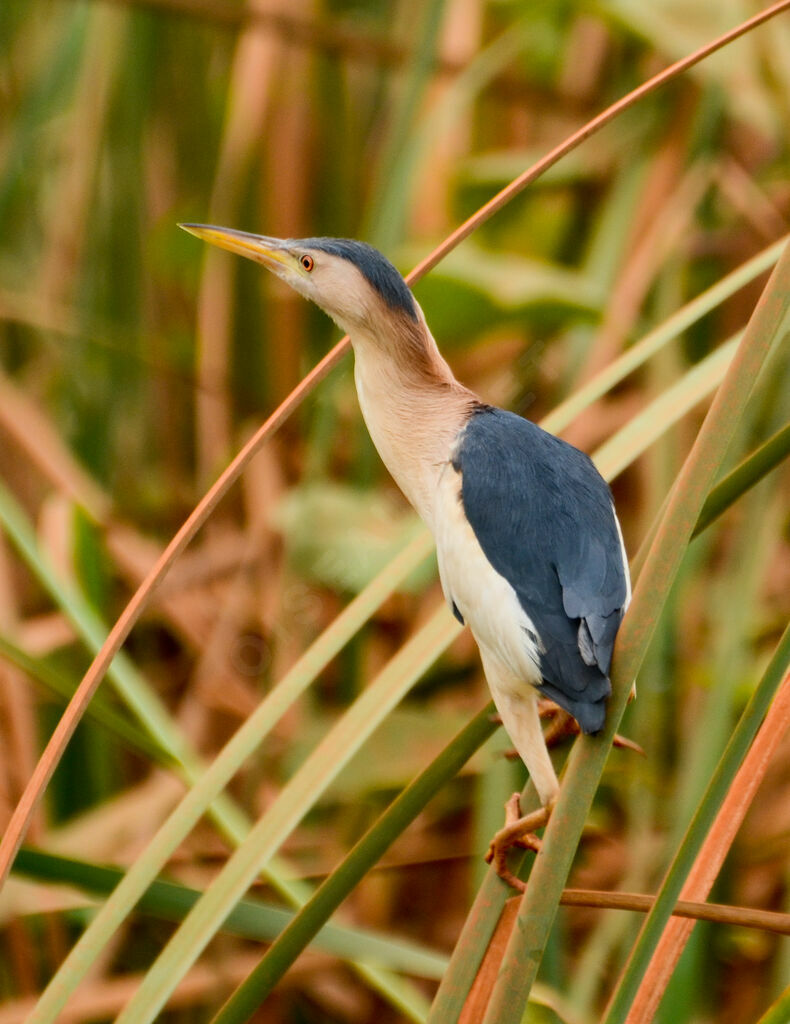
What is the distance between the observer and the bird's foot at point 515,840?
2.01 feet

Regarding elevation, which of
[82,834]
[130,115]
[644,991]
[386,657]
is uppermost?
[130,115]

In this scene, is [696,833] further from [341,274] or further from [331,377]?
[331,377]

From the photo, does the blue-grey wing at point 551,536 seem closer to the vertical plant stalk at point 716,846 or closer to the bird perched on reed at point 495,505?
the bird perched on reed at point 495,505

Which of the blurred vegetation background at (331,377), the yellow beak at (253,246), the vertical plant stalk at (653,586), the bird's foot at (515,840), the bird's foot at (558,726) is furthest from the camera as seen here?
the blurred vegetation background at (331,377)

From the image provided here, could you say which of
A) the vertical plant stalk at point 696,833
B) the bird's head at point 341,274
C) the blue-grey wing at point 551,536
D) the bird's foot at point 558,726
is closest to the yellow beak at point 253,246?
the bird's head at point 341,274

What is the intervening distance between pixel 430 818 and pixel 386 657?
23cm

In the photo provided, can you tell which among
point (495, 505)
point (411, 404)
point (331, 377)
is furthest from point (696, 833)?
point (331, 377)

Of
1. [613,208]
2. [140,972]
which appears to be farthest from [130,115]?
[140,972]

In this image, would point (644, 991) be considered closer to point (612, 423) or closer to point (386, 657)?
point (386, 657)

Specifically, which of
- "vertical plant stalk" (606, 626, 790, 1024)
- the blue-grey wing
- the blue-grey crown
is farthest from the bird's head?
"vertical plant stalk" (606, 626, 790, 1024)

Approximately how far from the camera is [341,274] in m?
0.83

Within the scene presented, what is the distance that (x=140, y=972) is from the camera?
1452 millimetres

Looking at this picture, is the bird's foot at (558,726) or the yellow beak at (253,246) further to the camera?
the yellow beak at (253,246)

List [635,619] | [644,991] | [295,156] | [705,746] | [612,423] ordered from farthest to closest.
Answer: [295,156] → [612,423] → [705,746] → [644,991] → [635,619]
